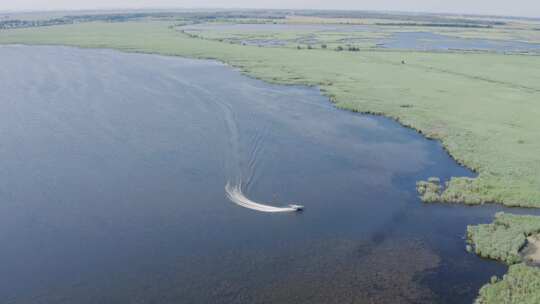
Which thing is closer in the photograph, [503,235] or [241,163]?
[503,235]

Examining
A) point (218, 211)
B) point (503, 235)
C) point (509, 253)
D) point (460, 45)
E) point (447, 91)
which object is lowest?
point (509, 253)

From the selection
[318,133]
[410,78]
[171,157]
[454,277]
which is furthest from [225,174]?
[410,78]

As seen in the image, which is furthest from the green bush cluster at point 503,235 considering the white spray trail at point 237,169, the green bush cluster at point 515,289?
the white spray trail at point 237,169

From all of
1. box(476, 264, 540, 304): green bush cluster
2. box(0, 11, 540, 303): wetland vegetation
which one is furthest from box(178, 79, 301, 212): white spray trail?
box(476, 264, 540, 304): green bush cluster

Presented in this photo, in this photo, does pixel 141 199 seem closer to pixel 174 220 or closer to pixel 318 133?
pixel 174 220

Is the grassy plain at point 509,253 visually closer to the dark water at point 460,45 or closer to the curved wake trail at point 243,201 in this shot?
the curved wake trail at point 243,201

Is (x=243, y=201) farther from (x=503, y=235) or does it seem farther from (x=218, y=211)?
(x=503, y=235)

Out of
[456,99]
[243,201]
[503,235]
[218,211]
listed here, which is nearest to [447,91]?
[456,99]
